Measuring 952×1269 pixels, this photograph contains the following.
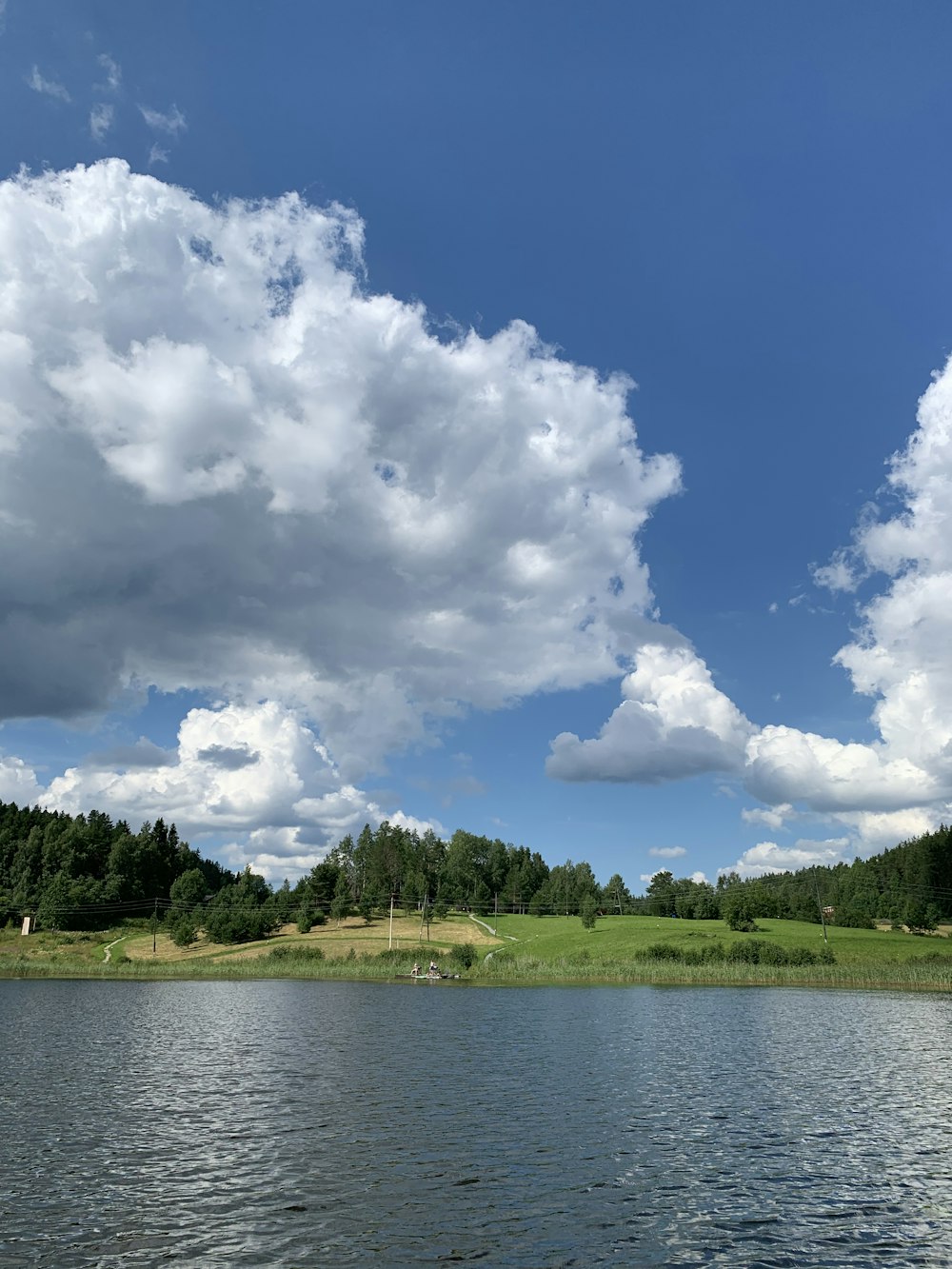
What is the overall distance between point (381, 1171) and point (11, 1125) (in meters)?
17.7

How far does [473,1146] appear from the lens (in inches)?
1334

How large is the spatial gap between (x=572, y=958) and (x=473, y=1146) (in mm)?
124401

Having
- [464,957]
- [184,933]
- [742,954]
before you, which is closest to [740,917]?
[742,954]

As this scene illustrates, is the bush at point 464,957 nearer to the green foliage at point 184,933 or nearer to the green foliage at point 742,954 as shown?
the green foliage at point 742,954

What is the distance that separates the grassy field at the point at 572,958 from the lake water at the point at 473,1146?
223 feet

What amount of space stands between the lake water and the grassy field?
68.0 m

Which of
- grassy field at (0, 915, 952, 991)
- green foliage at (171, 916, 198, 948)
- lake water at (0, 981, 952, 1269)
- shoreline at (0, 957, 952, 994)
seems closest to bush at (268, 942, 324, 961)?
grassy field at (0, 915, 952, 991)

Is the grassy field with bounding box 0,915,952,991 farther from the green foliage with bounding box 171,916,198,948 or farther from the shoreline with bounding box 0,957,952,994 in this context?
the green foliage with bounding box 171,916,198,948

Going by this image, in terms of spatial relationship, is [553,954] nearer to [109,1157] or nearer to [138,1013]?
[138,1013]

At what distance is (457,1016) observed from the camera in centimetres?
8419

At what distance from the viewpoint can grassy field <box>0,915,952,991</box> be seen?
5305 inches

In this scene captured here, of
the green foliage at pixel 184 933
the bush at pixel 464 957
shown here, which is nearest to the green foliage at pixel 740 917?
the bush at pixel 464 957

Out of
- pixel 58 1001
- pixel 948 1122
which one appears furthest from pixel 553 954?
pixel 948 1122

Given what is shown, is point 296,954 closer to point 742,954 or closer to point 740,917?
point 742,954
